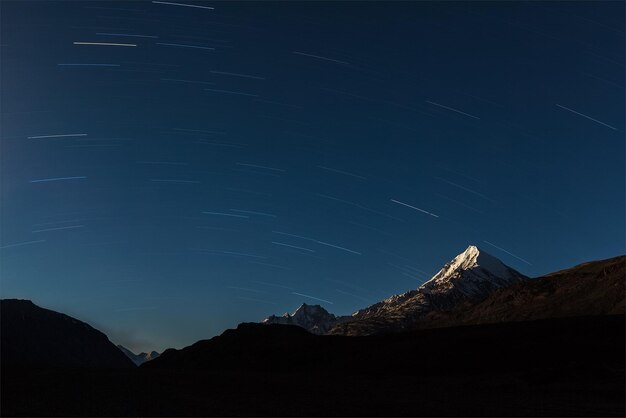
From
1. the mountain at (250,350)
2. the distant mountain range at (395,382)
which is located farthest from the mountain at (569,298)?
the mountain at (250,350)

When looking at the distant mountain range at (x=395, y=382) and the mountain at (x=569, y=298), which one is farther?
the mountain at (x=569, y=298)

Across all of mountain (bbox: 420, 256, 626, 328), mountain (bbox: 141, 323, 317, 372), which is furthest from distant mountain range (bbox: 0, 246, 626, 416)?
mountain (bbox: 420, 256, 626, 328)

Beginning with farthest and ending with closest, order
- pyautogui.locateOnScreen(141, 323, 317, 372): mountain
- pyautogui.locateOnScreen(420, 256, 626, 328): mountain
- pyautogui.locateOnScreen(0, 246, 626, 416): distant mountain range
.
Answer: pyautogui.locateOnScreen(420, 256, 626, 328): mountain < pyautogui.locateOnScreen(141, 323, 317, 372): mountain < pyautogui.locateOnScreen(0, 246, 626, 416): distant mountain range

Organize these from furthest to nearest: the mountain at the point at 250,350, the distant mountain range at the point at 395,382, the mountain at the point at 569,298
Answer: the mountain at the point at 569,298 → the mountain at the point at 250,350 → the distant mountain range at the point at 395,382

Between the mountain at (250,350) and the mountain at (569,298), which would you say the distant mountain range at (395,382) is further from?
the mountain at (569,298)

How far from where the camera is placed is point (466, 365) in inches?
2012

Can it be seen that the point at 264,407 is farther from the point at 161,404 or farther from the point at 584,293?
the point at 584,293

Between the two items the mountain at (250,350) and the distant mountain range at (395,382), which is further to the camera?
the mountain at (250,350)

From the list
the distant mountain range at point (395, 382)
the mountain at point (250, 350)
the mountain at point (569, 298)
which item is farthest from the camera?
the mountain at point (569, 298)

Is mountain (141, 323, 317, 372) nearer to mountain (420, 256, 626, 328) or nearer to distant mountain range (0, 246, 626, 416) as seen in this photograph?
distant mountain range (0, 246, 626, 416)

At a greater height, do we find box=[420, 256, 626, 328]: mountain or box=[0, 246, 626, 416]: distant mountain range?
box=[420, 256, 626, 328]: mountain

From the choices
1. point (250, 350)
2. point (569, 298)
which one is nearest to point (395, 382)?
point (250, 350)

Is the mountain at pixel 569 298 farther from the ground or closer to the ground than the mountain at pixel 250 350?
farther from the ground

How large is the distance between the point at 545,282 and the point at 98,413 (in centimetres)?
21163
